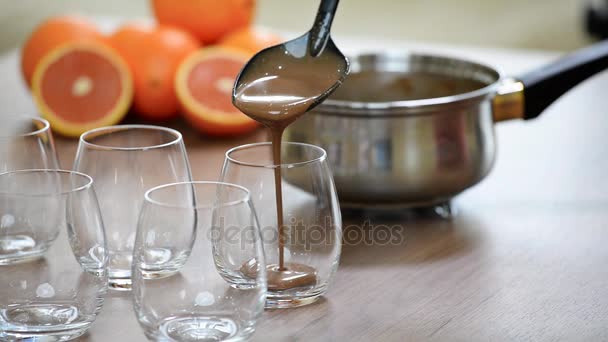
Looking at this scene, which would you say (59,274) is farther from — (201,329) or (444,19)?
(444,19)

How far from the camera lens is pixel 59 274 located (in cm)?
73

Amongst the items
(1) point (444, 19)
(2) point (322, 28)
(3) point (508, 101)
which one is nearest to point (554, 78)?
(3) point (508, 101)

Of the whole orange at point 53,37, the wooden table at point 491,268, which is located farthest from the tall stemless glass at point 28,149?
the whole orange at point 53,37

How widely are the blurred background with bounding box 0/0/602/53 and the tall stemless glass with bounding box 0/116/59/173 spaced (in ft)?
9.68

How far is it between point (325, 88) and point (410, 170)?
7.3 inches

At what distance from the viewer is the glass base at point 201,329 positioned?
703 mm

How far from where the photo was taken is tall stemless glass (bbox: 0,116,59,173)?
94 cm

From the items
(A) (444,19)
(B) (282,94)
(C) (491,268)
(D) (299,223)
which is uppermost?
(B) (282,94)

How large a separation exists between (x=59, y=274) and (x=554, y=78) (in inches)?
26.7

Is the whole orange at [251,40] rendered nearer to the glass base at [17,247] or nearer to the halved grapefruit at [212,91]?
the halved grapefruit at [212,91]

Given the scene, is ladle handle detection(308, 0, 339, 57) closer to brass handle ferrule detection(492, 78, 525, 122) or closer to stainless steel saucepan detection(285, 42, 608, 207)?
stainless steel saucepan detection(285, 42, 608, 207)

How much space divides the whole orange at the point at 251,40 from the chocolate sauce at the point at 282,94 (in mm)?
561

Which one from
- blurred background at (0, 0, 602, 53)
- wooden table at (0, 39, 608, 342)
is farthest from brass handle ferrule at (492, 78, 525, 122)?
blurred background at (0, 0, 602, 53)

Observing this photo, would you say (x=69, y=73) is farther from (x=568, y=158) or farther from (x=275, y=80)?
(x=568, y=158)
